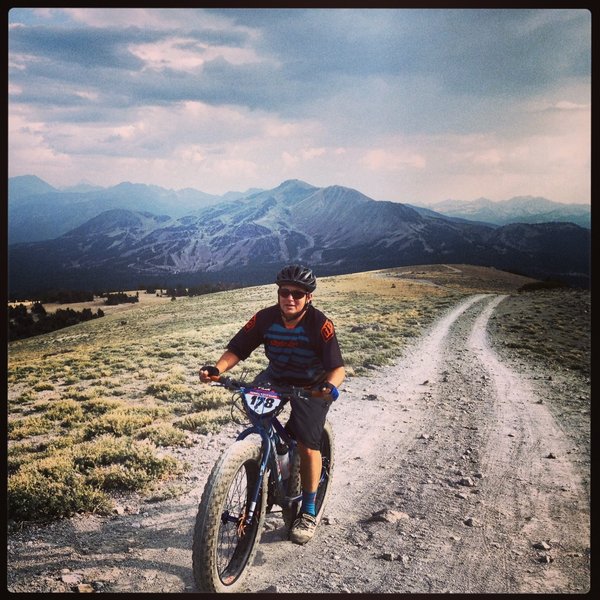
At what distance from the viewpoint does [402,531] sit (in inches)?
184

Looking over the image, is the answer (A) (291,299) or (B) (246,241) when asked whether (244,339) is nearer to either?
(A) (291,299)

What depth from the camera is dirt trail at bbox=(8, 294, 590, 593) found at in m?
4.12

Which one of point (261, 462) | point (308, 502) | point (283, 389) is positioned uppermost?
point (283, 389)

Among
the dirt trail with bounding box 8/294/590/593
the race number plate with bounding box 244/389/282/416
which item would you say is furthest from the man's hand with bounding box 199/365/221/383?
the dirt trail with bounding box 8/294/590/593

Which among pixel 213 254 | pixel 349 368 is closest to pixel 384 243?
pixel 213 254

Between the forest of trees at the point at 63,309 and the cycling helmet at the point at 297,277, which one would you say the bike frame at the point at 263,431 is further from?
the forest of trees at the point at 63,309

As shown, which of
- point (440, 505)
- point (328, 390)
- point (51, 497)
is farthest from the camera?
point (440, 505)

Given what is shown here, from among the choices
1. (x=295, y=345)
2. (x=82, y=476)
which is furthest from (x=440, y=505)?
(x=82, y=476)

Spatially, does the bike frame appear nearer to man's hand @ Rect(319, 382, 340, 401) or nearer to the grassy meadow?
man's hand @ Rect(319, 382, 340, 401)

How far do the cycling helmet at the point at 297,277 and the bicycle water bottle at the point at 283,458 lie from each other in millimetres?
1581

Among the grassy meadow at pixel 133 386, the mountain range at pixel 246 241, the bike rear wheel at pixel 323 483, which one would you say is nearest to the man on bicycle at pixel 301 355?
the bike rear wheel at pixel 323 483

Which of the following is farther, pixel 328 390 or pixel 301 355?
pixel 301 355

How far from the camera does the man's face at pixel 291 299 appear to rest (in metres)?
4.22

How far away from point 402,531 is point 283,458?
1.66m
